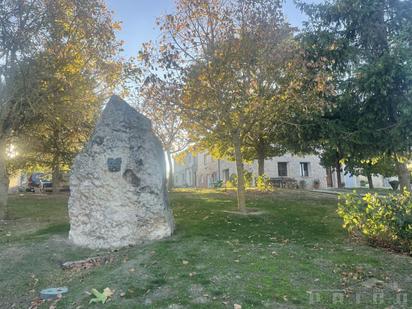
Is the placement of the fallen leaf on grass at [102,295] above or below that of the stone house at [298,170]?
below

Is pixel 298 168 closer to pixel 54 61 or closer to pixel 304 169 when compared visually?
pixel 304 169

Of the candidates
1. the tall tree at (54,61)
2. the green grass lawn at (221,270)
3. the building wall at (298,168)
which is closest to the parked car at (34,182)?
the tall tree at (54,61)

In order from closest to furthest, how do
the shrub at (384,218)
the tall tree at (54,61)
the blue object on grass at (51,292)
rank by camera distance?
the blue object on grass at (51,292) < the shrub at (384,218) < the tall tree at (54,61)

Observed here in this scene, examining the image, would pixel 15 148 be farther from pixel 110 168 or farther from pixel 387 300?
pixel 387 300

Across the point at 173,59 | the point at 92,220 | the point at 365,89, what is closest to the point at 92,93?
the point at 173,59

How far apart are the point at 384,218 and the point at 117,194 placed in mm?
6029

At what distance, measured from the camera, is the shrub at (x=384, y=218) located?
721 cm

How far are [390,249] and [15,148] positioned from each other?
18915 millimetres

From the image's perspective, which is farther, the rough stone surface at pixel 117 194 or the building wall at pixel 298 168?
the building wall at pixel 298 168

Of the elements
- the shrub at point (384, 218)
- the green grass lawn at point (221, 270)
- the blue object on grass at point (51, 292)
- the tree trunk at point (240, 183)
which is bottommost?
the blue object on grass at point (51, 292)

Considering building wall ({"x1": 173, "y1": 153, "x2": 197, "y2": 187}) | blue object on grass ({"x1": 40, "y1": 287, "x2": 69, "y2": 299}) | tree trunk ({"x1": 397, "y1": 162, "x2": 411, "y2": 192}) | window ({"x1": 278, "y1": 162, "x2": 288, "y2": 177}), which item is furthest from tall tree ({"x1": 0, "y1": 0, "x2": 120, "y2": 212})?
building wall ({"x1": 173, "y1": 153, "x2": 197, "y2": 187})

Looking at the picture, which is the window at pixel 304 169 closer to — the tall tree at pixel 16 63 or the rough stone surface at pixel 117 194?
the tall tree at pixel 16 63

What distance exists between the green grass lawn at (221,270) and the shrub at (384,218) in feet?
1.51

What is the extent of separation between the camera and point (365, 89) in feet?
44.9
